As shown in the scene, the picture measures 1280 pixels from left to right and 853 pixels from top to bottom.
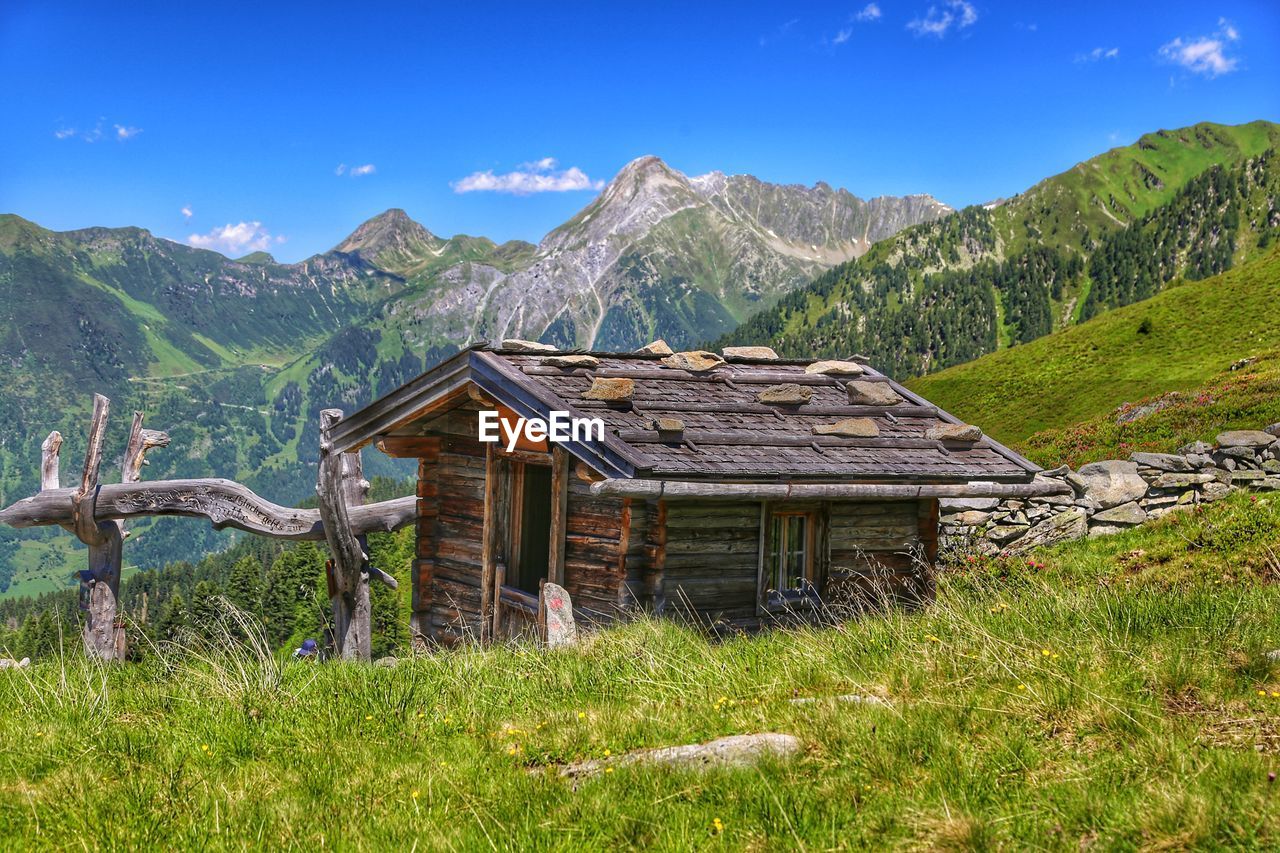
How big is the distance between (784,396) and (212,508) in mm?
8060

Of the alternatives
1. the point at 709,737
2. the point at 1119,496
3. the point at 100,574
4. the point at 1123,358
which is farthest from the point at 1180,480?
the point at 1123,358

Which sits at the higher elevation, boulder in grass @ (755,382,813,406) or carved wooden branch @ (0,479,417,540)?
boulder in grass @ (755,382,813,406)

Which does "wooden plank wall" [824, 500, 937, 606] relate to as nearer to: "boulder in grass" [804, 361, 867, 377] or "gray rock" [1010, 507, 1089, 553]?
"boulder in grass" [804, 361, 867, 377]

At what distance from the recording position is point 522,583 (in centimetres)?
1282

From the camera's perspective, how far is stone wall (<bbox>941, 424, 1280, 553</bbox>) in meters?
17.2

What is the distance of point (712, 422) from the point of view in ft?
34.8

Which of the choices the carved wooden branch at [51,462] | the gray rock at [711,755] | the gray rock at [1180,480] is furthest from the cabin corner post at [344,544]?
the gray rock at [1180,480]

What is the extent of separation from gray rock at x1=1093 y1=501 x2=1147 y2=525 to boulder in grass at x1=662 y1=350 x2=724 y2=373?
348 inches

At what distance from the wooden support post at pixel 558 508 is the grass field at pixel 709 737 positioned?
3.05 meters

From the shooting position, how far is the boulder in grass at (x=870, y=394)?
12.1 metres

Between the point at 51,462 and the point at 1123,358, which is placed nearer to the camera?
the point at 51,462

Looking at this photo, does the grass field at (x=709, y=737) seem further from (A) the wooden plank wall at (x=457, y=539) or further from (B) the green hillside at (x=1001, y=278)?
(B) the green hillside at (x=1001, y=278)

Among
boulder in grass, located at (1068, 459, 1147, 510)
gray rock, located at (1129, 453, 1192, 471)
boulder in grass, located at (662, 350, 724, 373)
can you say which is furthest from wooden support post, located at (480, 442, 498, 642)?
gray rock, located at (1129, 453, 1192, 471)

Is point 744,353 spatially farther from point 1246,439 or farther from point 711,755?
point 1246,439
